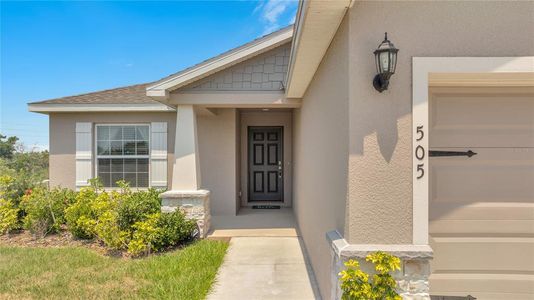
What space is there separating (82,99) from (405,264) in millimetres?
8784

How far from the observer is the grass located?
3.49m

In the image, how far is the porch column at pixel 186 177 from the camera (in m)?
5.54

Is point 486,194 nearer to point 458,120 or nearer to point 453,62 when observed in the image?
point 458,120

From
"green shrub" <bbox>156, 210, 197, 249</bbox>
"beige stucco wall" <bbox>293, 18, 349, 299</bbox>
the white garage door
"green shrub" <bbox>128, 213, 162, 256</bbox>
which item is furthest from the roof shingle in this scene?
the white garage door

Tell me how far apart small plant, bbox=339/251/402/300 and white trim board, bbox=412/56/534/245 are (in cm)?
32

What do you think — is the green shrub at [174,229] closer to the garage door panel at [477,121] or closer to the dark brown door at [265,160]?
the dark brown door at [265,160]

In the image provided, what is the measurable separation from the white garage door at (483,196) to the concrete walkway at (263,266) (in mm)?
1697

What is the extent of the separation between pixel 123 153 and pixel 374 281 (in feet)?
24.6

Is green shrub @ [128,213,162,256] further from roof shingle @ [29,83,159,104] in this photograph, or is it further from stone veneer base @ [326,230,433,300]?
roof shingle @ [29,83,159,104]

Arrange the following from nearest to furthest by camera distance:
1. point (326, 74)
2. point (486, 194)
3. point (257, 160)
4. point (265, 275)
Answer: point (486, 194) < point (326, 74) < point (265, 275) < point (257, 160)

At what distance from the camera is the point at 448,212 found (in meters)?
2.47

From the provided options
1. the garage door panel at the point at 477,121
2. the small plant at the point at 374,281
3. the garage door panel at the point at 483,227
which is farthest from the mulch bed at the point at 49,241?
the garage door panel at the point at 477,121

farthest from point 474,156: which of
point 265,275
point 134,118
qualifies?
point 134,118

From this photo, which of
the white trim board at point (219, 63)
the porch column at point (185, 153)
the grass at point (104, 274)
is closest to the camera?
the grass at point (104, 274)
